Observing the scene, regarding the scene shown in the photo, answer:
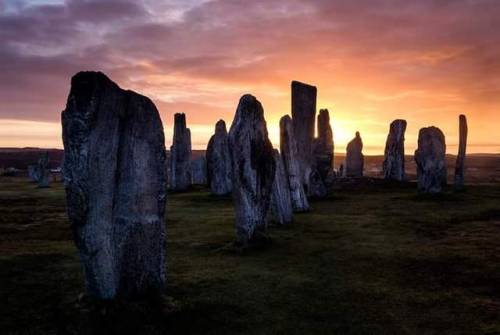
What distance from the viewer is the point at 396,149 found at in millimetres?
34250

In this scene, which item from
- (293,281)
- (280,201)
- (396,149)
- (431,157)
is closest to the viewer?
(293,281)

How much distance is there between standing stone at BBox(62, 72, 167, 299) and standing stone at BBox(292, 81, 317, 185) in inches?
617

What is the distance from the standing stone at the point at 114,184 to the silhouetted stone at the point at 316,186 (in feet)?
55.1

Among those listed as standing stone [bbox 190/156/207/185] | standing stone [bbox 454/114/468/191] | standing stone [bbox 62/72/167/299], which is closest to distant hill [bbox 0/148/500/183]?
standing stone [bbox 190/156/207/185]

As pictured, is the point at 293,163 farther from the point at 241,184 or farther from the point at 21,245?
the point at 21,245

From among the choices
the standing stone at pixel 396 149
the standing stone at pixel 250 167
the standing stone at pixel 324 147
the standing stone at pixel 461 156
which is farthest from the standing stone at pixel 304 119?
the standing stone at pixel 396 149

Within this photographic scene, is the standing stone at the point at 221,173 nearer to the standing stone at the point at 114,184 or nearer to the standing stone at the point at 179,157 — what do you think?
the standing stone at the point at 179,157

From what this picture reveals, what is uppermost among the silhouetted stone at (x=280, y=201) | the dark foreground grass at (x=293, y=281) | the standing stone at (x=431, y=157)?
the standing stone at (x=431, y=157)

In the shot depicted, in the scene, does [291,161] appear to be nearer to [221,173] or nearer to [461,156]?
[221,173]

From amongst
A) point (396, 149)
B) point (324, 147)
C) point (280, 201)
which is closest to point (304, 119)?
point (324, 147)

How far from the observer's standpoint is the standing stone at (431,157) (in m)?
24.3

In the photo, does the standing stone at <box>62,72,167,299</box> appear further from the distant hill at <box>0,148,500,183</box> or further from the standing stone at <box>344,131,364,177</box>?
the standing stone at <box>344,131,364,177</box>

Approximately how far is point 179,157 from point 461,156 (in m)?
16.6

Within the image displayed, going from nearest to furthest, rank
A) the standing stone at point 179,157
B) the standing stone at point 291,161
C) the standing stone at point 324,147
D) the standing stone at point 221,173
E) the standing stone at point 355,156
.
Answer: the standing stone at point 291,161, the standing stone at point 324,147, the standing stone at point 221,173, the standing stone at point 179,157, the standing stone at point 355,156
